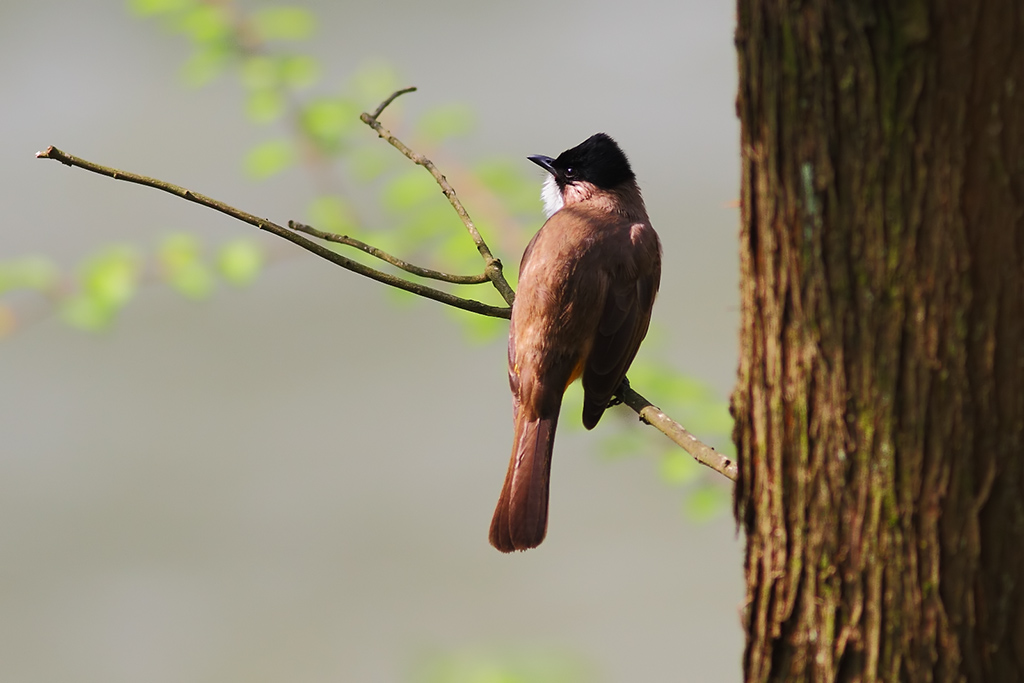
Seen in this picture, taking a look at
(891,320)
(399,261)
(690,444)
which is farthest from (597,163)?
(891,320)

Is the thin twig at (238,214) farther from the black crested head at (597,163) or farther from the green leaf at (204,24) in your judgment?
the black crested head at (597,163)

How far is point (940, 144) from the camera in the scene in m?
1.17

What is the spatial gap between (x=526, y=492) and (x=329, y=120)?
49.2 inches

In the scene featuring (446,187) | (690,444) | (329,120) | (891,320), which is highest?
(329,120)

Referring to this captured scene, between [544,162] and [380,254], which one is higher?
[544,162]

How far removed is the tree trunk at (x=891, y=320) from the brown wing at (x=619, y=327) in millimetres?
1478

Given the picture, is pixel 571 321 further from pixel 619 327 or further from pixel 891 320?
pixel 891 320

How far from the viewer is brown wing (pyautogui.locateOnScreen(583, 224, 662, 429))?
2.81 m

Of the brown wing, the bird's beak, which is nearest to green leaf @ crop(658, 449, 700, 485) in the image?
the brown wing

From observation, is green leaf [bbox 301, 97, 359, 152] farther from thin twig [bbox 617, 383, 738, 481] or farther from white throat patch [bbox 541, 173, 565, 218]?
thin twig [bbox 617, 383, 738, 481]

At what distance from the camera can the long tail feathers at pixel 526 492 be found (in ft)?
7.96

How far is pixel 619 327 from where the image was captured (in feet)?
9.44

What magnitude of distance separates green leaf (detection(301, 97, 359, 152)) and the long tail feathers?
1.04m

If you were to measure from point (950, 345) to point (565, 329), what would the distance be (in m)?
1.68
